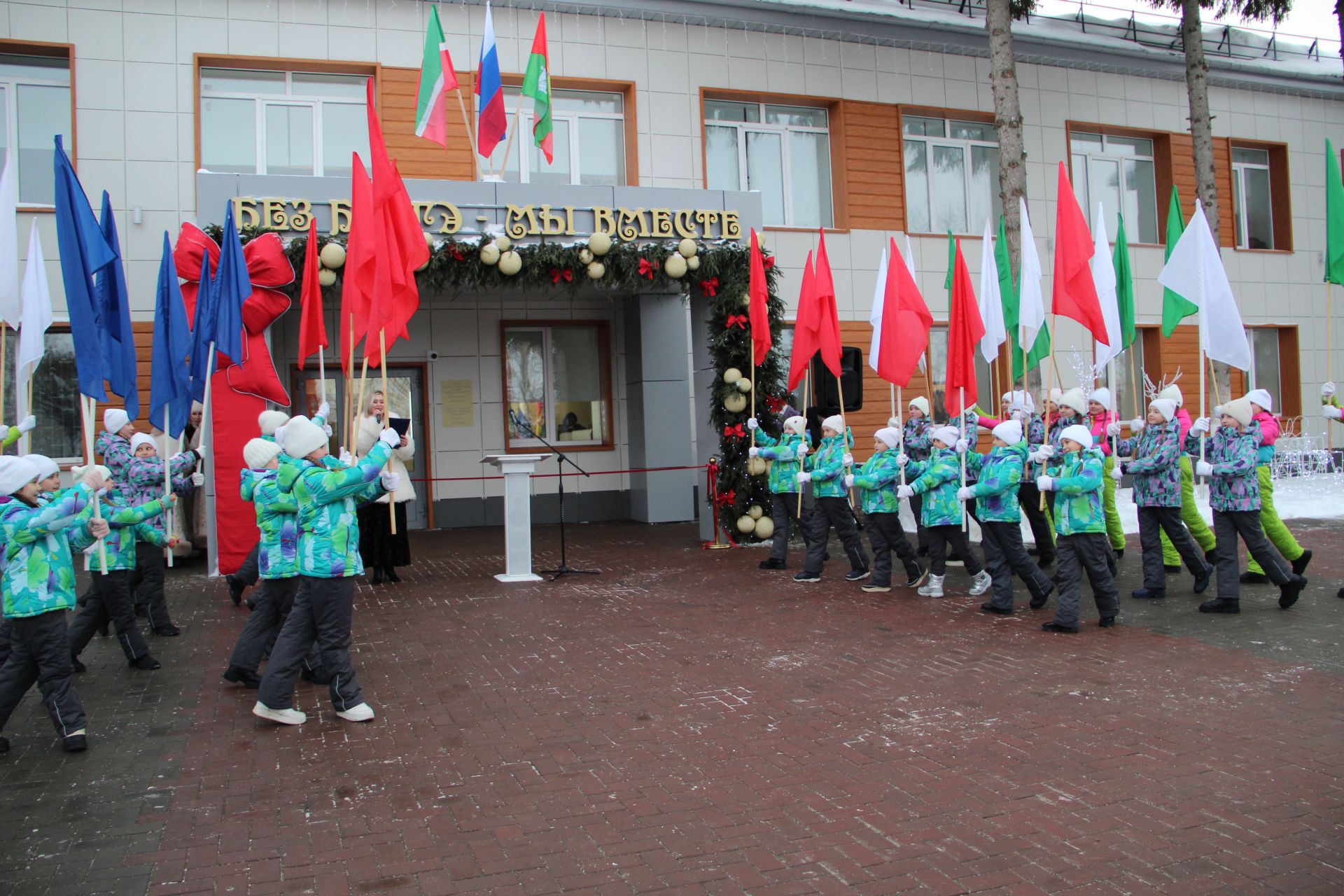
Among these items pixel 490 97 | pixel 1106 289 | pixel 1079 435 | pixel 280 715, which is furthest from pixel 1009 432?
pixel 490 97

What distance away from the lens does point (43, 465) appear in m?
6.10

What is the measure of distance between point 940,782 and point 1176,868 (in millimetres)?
1173

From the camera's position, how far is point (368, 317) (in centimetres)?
771

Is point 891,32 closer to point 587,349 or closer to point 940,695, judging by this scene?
point 587,349

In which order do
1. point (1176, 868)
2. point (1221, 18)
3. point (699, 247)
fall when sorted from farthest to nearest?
1. point (1221, 18)
2. point (699, 247)
3. point (1176, 868)

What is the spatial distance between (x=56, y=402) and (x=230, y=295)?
741 centimetres

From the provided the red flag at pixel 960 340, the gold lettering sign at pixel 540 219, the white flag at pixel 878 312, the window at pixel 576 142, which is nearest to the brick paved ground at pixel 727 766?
the red flag at pixel 960 340

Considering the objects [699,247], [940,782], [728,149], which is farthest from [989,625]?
[728,149]

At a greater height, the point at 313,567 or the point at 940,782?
the point at 313,567

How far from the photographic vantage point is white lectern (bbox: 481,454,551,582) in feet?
37.6

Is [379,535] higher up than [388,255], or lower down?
lower down

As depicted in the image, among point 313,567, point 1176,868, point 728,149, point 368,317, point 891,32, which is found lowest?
point 1176,868

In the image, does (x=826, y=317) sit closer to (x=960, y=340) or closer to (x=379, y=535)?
(x=960, y=340)

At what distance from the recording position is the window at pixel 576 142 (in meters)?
16.9
